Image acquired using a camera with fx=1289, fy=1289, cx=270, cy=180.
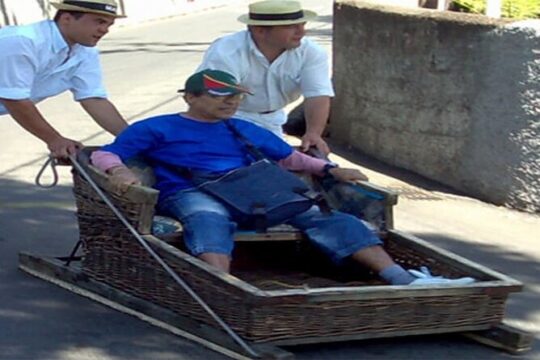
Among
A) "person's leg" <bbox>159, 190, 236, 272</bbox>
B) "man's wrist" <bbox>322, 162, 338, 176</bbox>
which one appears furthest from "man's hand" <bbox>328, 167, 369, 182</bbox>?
"person's leg" <bbox>159, 190, 236, 272</bbox>

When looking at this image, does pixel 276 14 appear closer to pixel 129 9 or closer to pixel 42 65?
pixel 42 65

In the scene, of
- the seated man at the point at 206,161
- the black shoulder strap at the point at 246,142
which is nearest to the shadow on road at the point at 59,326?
the seated man at the point at 206,161

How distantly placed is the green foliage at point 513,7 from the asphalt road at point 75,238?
2.33 metres

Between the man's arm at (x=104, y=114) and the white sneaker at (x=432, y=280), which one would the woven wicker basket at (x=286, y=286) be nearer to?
the white sneaker at (x=432, y=280)

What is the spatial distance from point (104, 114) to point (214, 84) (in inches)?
41.7

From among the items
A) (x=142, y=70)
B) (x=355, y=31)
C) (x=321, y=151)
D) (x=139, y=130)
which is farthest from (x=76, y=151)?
(x=142, y=70)

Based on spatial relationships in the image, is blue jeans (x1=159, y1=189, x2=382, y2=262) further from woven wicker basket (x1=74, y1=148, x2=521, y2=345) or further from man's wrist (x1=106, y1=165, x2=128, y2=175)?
man's wrist (x1=106, y1=165, x2=128, y2=175)

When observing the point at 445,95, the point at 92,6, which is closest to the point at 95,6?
the point at 92,6

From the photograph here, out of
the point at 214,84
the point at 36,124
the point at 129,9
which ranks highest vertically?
the point at 214,84

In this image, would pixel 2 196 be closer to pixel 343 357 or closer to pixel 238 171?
pixel 238 171

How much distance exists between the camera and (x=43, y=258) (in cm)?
670

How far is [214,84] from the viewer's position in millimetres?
6211

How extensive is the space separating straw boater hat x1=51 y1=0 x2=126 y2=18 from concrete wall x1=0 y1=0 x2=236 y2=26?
14.3 meters

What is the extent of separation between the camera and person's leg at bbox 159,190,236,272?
5797 mm
